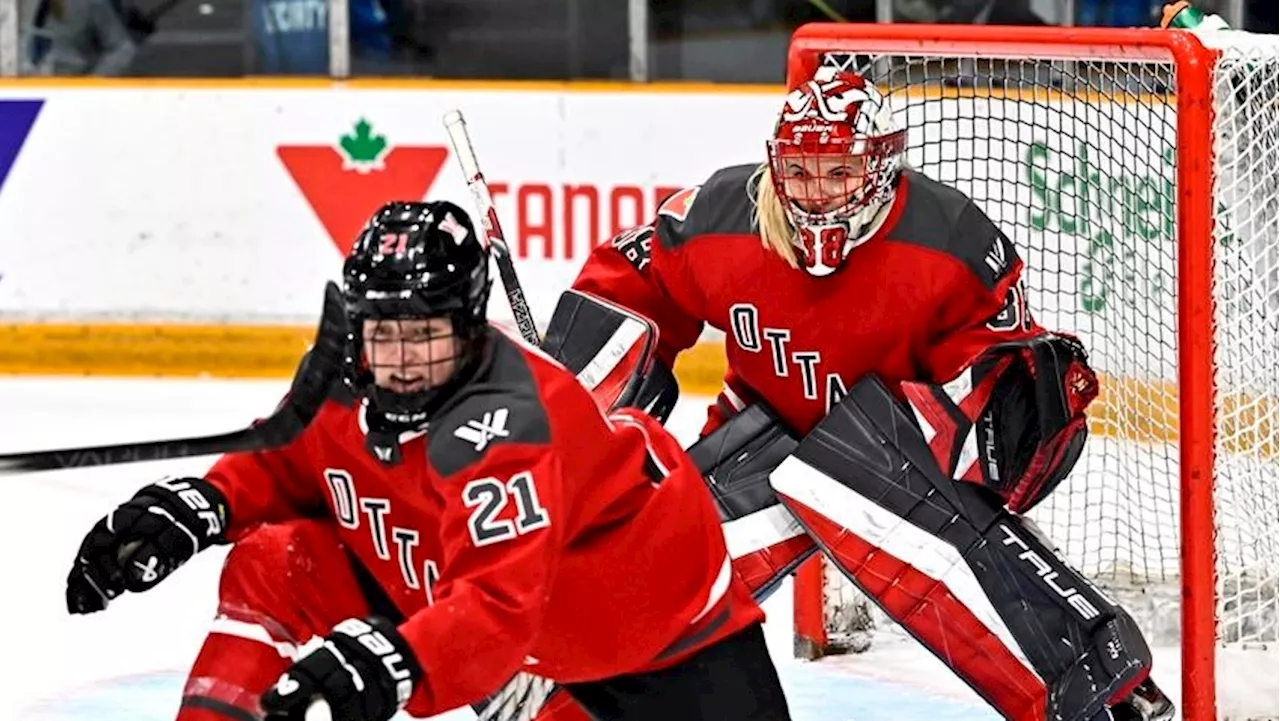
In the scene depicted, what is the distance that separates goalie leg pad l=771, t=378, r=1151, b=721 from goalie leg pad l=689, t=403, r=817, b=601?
68 mm

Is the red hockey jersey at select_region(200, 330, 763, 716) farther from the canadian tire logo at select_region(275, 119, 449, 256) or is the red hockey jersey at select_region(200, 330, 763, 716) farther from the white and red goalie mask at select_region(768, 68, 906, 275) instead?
the canadian tire logo at select_region(275, 119, 449, 256)

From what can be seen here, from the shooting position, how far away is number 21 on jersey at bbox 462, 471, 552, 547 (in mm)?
2377

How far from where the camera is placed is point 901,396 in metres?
3.30

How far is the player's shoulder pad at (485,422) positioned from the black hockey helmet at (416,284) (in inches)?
1.1

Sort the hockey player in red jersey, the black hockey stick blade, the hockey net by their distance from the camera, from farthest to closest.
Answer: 1. the hockey net
2. the black hockey stick blade
3. the hockey player in red jersey

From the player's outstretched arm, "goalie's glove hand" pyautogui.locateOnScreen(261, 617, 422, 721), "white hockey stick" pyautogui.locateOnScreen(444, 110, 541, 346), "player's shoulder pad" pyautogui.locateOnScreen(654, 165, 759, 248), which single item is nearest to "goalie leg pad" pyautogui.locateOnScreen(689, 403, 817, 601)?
"player's shoulder pad" pyautogui.locateOnScreen(654, 165, 759, 248)

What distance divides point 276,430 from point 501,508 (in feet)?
1.17

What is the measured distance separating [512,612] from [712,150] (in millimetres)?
3896

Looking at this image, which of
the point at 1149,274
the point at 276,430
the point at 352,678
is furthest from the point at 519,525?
the point at 1149,274

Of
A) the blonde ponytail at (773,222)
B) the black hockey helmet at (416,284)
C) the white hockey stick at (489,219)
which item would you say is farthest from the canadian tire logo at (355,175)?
the black hockey helmet at (416,284)

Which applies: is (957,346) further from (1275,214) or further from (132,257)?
(132,257)

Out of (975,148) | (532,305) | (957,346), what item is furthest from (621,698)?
(532,305)

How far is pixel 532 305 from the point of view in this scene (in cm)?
619

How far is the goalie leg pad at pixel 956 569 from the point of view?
3207mm
